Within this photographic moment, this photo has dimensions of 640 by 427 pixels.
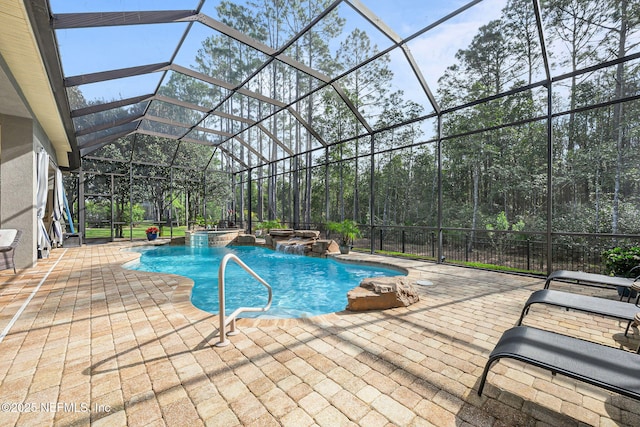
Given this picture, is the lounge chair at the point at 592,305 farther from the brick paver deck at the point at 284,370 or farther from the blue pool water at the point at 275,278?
the blue pool water at the point at 275,278

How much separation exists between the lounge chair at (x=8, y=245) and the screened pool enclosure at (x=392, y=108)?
2861 mm

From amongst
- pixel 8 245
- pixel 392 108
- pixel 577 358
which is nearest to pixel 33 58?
pixel 8 245

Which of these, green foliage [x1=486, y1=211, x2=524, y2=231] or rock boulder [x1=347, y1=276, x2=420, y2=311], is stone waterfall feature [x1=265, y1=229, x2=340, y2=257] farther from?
green foliage [x1=486, y1=211, x2=524, y2=231]

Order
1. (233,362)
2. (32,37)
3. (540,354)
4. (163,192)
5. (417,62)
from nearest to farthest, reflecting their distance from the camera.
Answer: (540,354) < (233,362) < (32,37) < (417,62) < (163,192)

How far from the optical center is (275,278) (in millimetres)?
6535

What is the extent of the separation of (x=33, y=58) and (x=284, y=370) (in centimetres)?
527

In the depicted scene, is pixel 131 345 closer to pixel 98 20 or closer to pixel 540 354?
pixel 540 354

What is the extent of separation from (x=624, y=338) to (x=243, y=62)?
9877mm

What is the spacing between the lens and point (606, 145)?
433 inches

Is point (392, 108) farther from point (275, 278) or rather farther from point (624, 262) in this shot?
point (624, 262)

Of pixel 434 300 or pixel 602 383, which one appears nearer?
pixel 602 383

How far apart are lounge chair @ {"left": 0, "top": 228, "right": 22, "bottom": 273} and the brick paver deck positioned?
1.55 m

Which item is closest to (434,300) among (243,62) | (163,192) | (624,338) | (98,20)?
(624,338)

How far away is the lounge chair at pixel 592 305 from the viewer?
2.10 m
